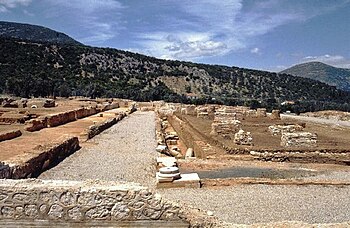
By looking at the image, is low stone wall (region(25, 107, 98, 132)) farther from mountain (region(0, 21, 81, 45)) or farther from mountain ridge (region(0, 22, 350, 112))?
mountain (region(0, 21, 81, 45))

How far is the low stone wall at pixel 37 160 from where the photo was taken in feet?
30.9

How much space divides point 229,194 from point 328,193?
2.49 m

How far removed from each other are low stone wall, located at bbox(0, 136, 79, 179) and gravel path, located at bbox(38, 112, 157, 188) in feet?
0.83

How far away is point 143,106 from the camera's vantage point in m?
63.7

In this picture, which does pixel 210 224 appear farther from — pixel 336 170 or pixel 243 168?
pixel 336 170

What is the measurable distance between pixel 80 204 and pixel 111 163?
27.8ft

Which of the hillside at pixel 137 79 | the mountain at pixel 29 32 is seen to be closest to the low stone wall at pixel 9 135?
the hillside at pixel 137 79

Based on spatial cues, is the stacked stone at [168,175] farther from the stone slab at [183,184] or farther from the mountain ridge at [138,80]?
the mountain ridge at [138,80]

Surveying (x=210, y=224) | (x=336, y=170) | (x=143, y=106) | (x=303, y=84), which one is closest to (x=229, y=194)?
(x=210, y=224)

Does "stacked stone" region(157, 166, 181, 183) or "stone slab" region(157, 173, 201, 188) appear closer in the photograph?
"stone slab" region(157, 173, 201, 188)

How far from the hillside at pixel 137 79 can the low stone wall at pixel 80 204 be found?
6387 centimetres

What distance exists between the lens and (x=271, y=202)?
28.4ft

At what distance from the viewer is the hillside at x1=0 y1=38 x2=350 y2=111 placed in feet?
253

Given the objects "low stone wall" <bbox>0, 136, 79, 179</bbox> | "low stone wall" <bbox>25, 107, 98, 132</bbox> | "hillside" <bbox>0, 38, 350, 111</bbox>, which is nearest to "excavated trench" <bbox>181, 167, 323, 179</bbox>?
"low stone wall" <bbox>0, 136, 79, 179</bbox>
